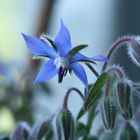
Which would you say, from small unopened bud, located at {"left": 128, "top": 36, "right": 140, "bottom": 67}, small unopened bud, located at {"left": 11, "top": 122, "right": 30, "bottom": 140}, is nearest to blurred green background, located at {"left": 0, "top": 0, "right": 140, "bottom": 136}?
small unopened bud, located at {"left": 11, "top": 122, "right": 30, "bottom": 140}

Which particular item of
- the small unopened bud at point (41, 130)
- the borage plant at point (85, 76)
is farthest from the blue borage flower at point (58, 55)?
the small unopened bud at point (41, 130)

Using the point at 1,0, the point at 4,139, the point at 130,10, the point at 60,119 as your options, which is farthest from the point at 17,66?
the point at 1,0

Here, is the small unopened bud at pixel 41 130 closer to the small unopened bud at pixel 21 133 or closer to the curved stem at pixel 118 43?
the small unopened bud at pixel 21 133

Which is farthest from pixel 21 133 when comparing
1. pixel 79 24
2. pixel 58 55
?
pixel 79 24

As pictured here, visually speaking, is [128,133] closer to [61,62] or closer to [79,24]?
[61,62]

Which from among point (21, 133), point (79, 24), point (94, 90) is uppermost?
point (79, 24)

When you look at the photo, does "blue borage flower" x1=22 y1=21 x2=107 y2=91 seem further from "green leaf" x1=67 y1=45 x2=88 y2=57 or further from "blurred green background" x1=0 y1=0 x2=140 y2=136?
"blurred green background" x1=0 y1=0 x2=140 y2=136

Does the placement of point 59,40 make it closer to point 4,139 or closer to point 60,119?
point 60,119
